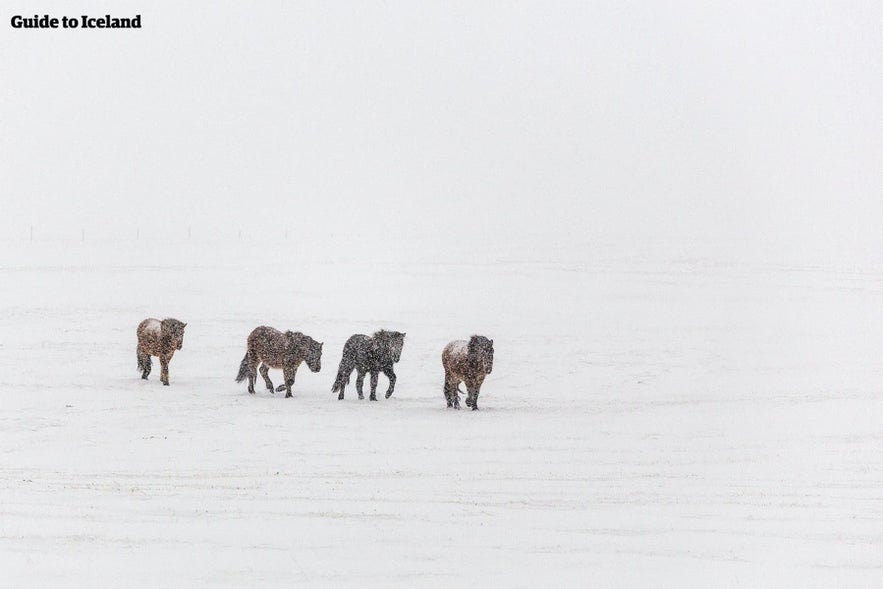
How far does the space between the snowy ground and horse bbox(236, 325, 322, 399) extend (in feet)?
2.05

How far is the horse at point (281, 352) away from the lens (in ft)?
69.5

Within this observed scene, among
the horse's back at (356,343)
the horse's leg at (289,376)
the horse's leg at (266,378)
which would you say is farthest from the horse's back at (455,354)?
the horse's leg at (266,378)

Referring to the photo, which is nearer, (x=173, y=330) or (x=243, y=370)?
(x=173, y=330)

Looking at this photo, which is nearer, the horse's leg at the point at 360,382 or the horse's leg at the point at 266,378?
the horse's leg at the point at 360,382

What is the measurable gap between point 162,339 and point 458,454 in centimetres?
847

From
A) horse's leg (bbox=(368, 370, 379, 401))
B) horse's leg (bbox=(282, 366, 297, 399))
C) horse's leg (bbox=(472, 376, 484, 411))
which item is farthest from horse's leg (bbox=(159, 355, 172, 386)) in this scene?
horse's leg (bbox=(472, 376, 484, 411))

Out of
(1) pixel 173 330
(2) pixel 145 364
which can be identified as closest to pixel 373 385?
(1) pixel 173 330

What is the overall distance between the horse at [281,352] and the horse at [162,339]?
1453 millimetres

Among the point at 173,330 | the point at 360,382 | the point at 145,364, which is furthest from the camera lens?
the point at 145,364

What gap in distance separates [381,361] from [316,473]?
23.2ft

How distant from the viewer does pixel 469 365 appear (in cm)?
1967

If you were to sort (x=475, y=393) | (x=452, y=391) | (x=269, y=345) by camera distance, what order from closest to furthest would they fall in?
1. (x=475, y=393)
2. (x=452, y=391)
3. (x=269, y=345)

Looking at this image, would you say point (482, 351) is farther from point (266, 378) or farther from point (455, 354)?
point (266, 378)

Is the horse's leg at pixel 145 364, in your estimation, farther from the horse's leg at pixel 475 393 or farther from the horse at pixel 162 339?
the horse's leg at pixel 475 393
